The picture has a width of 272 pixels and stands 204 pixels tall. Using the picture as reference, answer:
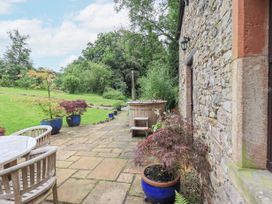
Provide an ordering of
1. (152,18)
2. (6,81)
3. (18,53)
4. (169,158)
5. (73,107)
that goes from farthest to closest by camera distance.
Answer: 1. (18,53)
2. (6,81)
3. (152,18)
4. (73,107)
5. (169,158)

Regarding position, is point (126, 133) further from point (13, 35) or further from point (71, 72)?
point (13, 35)

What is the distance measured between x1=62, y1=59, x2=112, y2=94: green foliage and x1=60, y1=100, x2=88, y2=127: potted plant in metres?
14.0

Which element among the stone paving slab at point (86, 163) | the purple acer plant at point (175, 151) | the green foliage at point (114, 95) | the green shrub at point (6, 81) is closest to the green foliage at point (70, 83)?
the green foliage at point (114, 95)

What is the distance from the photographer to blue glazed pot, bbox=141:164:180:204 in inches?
86.9

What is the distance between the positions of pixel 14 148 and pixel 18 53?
3366cm

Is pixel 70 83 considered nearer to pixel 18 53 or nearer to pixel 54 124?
pixel 54 124

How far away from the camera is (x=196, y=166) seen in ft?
7.24

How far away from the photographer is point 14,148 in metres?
2.18

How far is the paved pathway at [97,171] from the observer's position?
250 centimetres

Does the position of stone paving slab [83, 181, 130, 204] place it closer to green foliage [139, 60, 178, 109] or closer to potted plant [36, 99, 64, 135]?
potted plant [36, 99, 64, 135]

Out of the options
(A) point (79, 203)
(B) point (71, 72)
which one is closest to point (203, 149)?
(A) point (79, 203)

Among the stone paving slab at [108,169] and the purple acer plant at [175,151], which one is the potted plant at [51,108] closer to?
the stone paving slab at [108,169]

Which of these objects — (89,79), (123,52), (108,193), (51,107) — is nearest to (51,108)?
(51,107)

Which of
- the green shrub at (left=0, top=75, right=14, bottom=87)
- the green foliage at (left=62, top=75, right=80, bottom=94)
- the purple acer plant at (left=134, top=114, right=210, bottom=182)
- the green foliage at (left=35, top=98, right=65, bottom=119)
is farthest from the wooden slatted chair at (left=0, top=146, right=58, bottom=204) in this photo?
the green shrub at (left=0, top=75, right=14, bottom=87)
